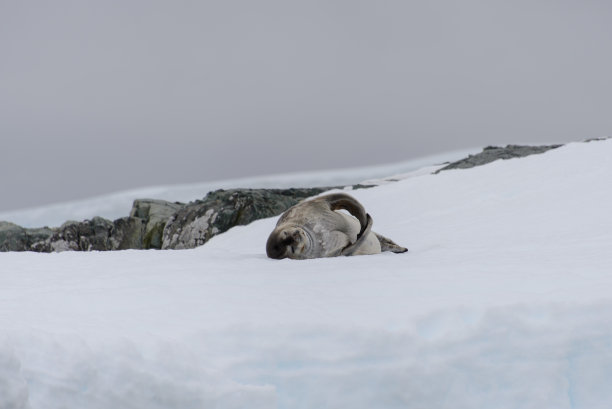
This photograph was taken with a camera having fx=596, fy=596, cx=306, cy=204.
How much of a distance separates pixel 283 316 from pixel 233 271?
1.37m

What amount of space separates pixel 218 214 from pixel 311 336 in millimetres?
11153

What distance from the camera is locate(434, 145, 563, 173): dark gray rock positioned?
16.0m

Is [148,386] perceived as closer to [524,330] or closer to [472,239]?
[524,330]

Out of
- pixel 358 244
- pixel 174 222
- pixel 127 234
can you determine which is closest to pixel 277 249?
pixel 358 244

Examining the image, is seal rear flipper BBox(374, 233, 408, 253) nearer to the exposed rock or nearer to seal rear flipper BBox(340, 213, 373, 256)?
seal rear flipper BBox(340, 213, 373, 256)

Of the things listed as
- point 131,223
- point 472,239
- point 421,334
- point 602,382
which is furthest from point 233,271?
point 131,223

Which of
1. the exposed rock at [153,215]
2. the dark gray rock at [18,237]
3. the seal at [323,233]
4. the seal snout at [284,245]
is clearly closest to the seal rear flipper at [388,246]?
the seal at [323,233]

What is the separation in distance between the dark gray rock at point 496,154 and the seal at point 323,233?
9.90 meters

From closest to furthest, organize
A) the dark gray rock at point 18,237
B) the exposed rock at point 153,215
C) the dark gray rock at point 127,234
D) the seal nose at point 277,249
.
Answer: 1. the seal nose at point 277,249
2. the exposed rock at point 153,215
3. the dark gray rock at point 127,234
4. the dark gray rock at point 18,237

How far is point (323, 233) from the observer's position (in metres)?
6.01

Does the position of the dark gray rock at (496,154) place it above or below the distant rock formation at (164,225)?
above

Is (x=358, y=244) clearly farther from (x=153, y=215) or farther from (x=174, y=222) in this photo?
(x=153, y=215)

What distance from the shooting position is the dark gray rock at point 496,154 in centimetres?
1602

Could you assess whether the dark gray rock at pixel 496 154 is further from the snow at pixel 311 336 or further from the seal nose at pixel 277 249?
the snow at pixel 311 336
